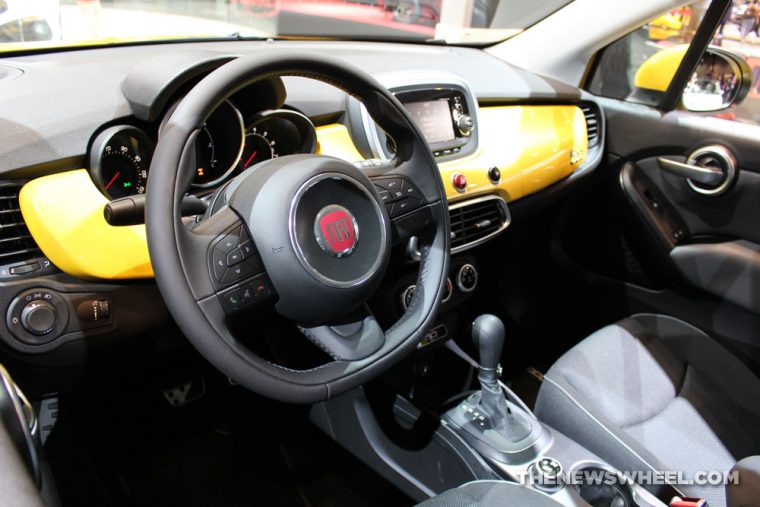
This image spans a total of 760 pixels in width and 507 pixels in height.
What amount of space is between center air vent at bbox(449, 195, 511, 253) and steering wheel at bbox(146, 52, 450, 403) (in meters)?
0.49

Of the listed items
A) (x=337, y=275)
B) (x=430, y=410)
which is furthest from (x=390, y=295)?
(x=337, y=275)

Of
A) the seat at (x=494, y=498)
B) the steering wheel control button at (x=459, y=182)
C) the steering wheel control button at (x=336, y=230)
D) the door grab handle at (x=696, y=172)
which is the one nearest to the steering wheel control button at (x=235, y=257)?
the steering wheel control button at (x=336, y=230)

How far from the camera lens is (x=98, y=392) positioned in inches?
61.6

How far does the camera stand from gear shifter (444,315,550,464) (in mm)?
1436

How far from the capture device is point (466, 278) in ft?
5.65

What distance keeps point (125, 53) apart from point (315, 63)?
2.14 feet

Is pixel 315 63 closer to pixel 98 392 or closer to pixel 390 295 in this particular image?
pixel 390 295

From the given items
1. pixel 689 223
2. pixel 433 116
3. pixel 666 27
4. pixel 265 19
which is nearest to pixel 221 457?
pixel 433 116

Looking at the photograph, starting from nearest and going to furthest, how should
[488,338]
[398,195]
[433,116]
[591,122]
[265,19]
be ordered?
1. [398,195]
2. [488,338]
3. [433,116]
4. [591,122]
5. [265,19]

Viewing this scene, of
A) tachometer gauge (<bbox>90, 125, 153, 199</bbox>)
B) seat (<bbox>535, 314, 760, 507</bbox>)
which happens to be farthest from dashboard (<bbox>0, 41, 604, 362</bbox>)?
seat (<bbox>535, 314, 760, 507</bbox>)

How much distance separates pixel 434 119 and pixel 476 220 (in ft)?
0.96

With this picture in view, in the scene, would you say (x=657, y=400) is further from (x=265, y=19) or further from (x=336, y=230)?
(x=265, y=19)

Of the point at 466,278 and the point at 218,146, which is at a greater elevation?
the point at 218,146

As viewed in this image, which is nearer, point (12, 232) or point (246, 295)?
point (246, 295)
